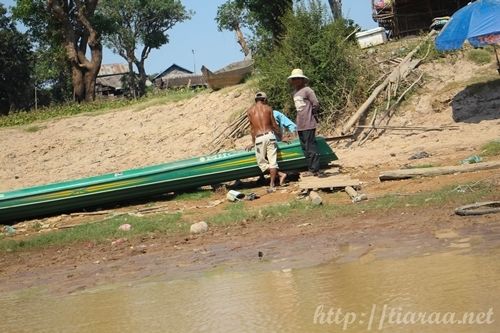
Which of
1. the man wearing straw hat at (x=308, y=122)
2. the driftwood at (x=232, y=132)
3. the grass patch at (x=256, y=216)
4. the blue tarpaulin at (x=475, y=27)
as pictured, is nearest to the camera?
the grass patch at (x=256, y=216)

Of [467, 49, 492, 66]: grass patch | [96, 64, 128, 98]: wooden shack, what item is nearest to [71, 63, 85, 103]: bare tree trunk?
A: [467, 49, 492, 66]: grass patch

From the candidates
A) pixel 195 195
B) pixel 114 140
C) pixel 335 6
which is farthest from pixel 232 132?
pixel 335 6

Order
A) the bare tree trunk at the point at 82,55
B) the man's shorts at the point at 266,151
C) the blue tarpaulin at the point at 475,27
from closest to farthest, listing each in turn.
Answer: the man's shorts at the point at 266,151 < the blue tarpaulin at the point at 475,27 < the bare tree trunk at the point at 82,55

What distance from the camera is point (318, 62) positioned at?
14188 millimetres

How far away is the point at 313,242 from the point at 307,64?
27.6ft

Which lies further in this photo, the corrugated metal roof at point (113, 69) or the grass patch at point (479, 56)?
the corrugated metal roof at point (113, 69)

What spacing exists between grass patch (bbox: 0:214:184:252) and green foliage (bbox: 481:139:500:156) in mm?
4692

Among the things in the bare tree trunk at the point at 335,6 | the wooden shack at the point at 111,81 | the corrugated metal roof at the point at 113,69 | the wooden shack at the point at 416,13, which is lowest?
the wooden shack at the point at 416,13

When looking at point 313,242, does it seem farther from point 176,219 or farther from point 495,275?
point 176,219

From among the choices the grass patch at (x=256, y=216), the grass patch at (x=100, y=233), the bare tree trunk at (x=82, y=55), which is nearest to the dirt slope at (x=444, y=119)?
the grass patch at (x=256, y=216)

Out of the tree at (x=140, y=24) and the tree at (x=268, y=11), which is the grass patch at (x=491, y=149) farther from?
the tree at (x=140, y=24)

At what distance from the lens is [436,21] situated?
1689cm

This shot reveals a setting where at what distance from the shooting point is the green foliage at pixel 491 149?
382 inches

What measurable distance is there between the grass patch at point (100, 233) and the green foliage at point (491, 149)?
185 inches
